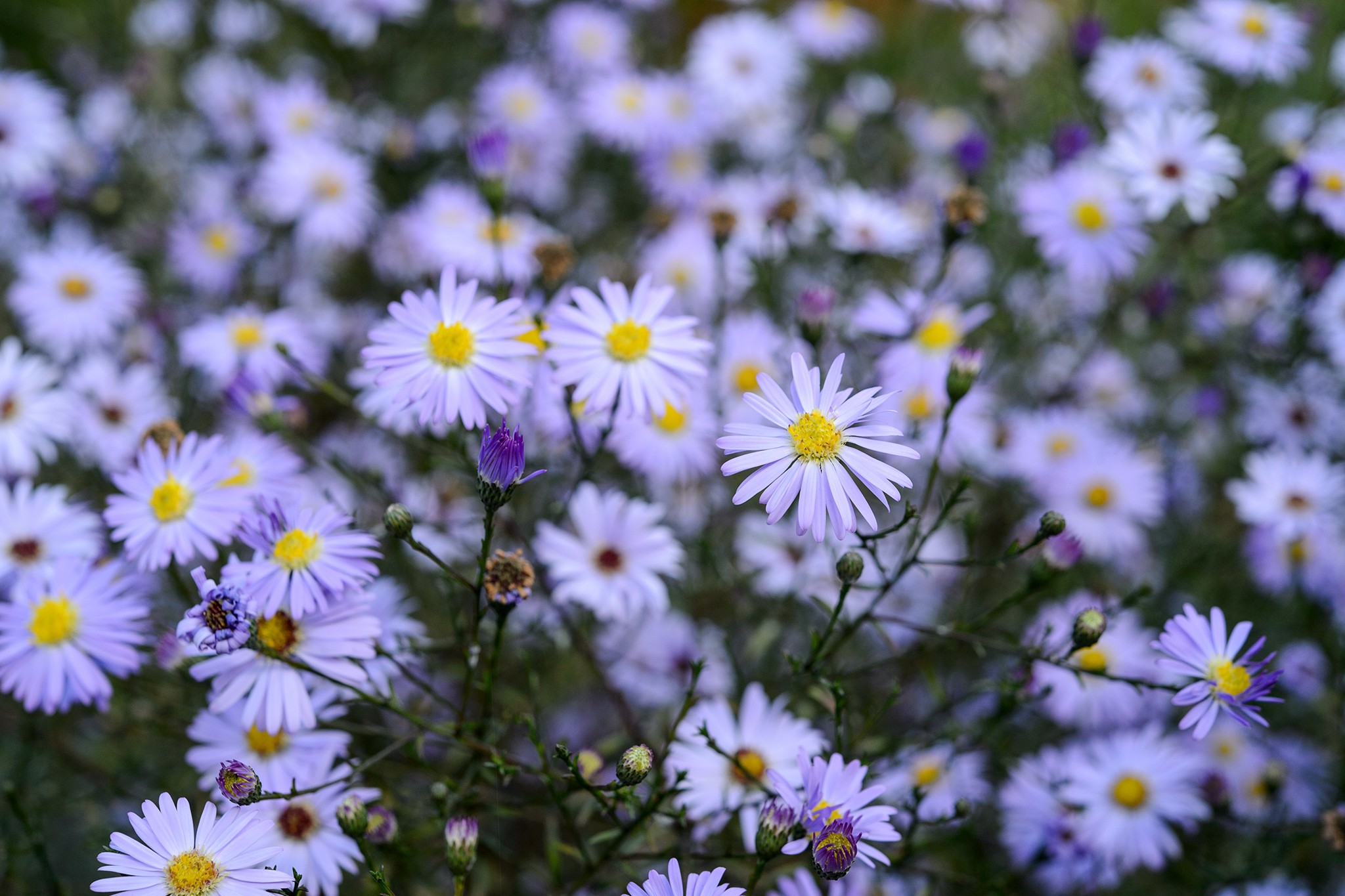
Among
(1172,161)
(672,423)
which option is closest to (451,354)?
(672,423)

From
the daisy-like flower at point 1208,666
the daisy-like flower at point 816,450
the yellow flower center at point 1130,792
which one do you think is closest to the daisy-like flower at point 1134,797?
the yellow flower center at point 1130,792

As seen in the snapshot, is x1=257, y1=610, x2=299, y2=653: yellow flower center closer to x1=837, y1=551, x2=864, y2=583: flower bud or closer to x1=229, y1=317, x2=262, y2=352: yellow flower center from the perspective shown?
x1=837, y1=551, x2=864, y2=583: flower bud

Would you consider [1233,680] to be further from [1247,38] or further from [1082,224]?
[1247,38]

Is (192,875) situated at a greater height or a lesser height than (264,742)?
lesser

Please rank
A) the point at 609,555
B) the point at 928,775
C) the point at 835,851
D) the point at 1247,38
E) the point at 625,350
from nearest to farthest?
the point at 835,851 → the point at 625,350 → the point at 609,555 → the point at 928,775 → the point at 1247,38

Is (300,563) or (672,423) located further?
(672,423)

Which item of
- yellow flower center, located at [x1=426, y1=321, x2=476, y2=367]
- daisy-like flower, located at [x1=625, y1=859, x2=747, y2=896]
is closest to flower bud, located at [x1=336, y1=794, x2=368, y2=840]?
daisy-like flower, located at [x1=625, y1=859, x2=747, y2=896]

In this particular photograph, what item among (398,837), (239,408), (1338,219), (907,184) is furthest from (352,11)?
(1338,219)
